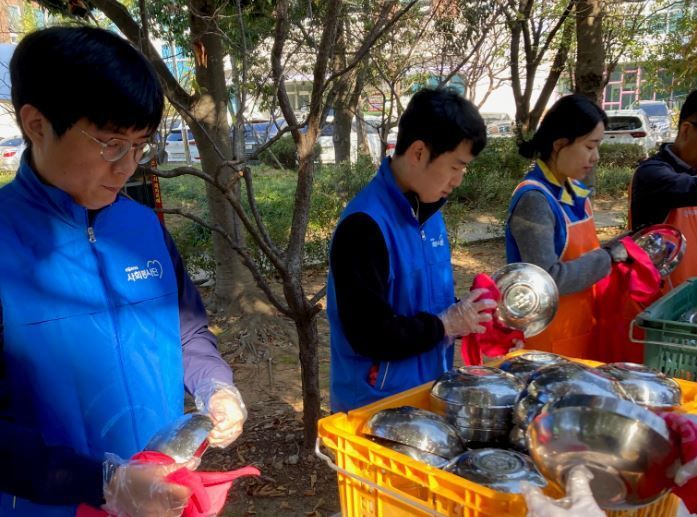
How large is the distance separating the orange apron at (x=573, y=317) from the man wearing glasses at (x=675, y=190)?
0.51 meters

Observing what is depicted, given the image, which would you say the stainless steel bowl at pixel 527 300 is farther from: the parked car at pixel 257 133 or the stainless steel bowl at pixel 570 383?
the parked car at pixel 257 133

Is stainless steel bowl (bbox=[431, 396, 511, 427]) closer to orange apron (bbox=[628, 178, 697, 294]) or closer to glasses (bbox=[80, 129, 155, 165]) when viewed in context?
glasses (bbox=[80, 129, 155, 165])

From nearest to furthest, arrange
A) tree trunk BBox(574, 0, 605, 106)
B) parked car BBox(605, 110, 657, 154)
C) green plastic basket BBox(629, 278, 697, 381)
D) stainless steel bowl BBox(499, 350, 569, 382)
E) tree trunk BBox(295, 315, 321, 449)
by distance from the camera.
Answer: stainless steel bowl BBox(499, 350, 569, 382), green plastic basket BBox(629, 278, 697, 381), tree trunk BBox(295, 315, 321, 449), tree trunk BBox(574, 0, 605, 106), parked car BBox(605, 110, 657, 154)

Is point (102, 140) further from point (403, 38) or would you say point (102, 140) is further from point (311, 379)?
point (403, 38)

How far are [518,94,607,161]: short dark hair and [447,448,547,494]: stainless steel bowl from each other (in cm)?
155

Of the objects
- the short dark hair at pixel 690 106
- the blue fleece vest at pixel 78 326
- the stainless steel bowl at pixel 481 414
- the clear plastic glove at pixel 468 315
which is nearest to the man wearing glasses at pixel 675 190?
the short dark hair at pixel 690 106

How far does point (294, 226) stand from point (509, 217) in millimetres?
1016

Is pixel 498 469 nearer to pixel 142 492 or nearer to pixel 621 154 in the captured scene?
pixel 142 492

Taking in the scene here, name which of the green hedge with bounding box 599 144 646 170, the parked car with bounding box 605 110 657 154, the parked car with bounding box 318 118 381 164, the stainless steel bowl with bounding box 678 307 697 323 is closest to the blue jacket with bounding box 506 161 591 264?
the stainless steel bowl with bounding box 678 307 697 323

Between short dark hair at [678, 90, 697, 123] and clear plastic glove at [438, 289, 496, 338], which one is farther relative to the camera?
short dark hair at [678, 90, 697, 123]

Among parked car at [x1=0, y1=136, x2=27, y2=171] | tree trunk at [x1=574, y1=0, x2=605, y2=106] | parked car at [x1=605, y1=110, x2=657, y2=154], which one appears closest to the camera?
tree trunk at [x1=574, y1=0, x2=605, y2=106]

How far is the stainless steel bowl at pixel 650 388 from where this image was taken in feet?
4.58

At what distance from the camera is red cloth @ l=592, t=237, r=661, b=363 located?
2469 mm

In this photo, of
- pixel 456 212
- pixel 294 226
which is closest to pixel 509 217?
pixel 294 226
